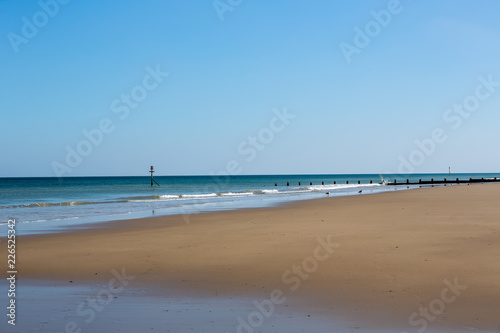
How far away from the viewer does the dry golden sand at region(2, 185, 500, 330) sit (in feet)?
24.5

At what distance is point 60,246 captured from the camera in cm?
1384

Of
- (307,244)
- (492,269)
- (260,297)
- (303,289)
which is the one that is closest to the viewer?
(260,297)

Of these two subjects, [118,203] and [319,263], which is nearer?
[319,263]

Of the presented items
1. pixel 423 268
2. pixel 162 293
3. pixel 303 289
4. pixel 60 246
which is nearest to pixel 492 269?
pixel 423 268

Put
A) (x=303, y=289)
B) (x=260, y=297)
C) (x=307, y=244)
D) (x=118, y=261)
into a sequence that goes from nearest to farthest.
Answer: (x=260, y=297) → (x=303, y=289) → (x=118, y=261) → (x=307, y=244)

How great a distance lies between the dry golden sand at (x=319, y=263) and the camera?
747 centimetres

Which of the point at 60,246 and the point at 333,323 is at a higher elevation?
the point at 60,246

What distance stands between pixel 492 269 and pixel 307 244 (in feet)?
16.0

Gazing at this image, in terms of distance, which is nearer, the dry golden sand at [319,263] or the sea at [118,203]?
the dry golden sand at [319,263]

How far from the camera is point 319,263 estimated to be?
10469mm

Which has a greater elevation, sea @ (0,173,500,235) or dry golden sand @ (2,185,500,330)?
sea @ (0,173,500,235)

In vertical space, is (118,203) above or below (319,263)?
above

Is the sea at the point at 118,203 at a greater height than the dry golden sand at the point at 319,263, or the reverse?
the sea at the point at 118,203

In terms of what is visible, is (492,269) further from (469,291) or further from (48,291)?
(48,291)
